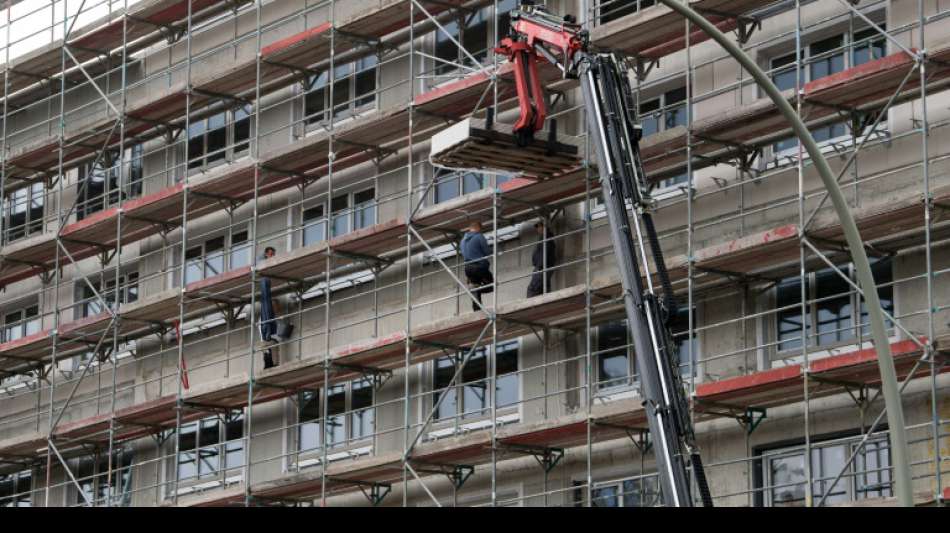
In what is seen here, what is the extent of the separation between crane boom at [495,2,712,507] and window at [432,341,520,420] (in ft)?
25.3

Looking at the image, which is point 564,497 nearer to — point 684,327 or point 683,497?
point 684,327

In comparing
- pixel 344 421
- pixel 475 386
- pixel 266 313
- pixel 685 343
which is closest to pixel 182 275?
pixel 266 313

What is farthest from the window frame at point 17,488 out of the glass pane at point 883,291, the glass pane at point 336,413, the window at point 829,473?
the glass pane at point 883,291

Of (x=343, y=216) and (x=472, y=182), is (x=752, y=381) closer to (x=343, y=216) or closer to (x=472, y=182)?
(x=472, y=182)

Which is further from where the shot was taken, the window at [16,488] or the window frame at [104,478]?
→ the window at [16,488]

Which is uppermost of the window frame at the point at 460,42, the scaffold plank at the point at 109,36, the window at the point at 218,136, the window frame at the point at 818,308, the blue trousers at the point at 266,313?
the scaffold plank at the point at 109,36

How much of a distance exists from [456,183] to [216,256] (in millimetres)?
6885

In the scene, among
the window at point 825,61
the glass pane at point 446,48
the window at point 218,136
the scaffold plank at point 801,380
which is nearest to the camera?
the scaffold plank at point 801,380

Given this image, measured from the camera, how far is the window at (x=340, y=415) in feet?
109

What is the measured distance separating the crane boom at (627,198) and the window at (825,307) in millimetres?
4702

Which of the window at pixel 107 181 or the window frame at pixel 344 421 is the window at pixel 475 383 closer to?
the window frame at pixel 344 421

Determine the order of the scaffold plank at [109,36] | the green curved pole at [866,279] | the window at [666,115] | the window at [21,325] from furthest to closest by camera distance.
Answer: the window at [21,325]
the scaffold plank at [109,36]
the window at [666,115]
the green curved pole at [866,279]

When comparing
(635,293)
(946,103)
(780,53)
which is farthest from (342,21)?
(635,293)

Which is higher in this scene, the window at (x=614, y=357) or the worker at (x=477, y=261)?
the worker at (x=477, y=261)
